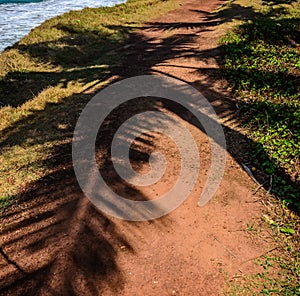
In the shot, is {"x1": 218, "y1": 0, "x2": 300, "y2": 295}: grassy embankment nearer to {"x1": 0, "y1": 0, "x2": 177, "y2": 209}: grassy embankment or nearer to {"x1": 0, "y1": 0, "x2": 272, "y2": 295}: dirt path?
{"x1": 0, "y1": 0, "x2": 272, "y2": 295}: dirt path

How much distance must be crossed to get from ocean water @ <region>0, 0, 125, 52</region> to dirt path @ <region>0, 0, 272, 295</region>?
15808 mm

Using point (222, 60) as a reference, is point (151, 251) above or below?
below

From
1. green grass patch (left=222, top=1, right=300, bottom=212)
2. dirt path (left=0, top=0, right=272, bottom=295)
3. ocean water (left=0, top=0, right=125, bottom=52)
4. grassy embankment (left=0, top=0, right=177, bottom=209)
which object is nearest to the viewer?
dirt path (left=0, top=0, right=272, bottom=295)

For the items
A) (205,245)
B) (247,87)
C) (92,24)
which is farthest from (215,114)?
(92,24)

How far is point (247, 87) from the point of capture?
9742mm

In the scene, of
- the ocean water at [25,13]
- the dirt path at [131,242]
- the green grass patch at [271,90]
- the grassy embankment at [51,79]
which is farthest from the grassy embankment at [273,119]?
the ocean water at [25,13]

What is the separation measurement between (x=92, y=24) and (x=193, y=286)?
1853cm

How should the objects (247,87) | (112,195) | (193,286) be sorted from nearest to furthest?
1. (193,286)
2. (112,195)
3. (247,87)

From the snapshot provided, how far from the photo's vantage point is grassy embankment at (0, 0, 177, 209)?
7.59 meters

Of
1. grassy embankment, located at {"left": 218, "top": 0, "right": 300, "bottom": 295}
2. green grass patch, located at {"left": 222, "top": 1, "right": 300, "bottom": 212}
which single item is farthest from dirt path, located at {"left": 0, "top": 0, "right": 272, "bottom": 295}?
green grass patch, located at {"left": 222, "top": 1, "right": 300, "bottom": 212}

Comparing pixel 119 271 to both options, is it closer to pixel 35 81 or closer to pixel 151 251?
pixel 151 251

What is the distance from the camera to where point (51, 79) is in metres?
13.3

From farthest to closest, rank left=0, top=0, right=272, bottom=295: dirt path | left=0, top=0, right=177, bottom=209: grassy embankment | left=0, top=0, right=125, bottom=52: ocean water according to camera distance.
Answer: left=0, top=0, right=125, bottom=52: ocean water → left=0, top=0, right=177, bottom=209: grassy embankment → left=0, top=0, right=272, bottom=295: dirt path

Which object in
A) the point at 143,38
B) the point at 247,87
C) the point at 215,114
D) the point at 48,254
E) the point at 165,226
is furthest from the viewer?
the point at 143,38
